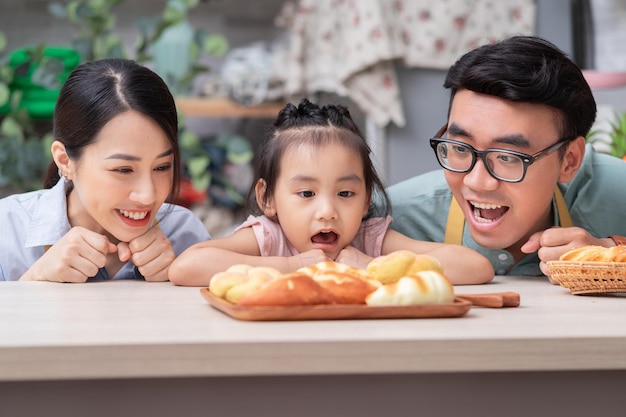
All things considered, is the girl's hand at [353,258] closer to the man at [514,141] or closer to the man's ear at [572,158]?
the man at [514,141]

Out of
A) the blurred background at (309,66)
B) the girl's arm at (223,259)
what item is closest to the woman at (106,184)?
the girl's arm at (223,259)

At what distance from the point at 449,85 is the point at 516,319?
31.3 inches

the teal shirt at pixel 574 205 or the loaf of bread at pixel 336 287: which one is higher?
the loaf of bread at pixel 336 287

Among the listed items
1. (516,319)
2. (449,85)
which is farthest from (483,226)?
(516,319)

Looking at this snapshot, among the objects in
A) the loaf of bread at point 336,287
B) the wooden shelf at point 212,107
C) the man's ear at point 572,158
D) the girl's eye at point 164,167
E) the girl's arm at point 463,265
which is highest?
the wooden shelf at point 212,107

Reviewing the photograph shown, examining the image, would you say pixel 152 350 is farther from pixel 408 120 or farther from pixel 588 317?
pixel 408 120

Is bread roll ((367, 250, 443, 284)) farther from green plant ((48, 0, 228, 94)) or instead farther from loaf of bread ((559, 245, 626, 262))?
green plant ((48, 0, 228, 94))

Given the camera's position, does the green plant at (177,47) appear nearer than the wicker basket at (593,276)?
No

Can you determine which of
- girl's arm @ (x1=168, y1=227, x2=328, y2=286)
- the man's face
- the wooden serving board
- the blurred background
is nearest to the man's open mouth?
the man's face

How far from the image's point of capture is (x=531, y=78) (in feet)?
4.85

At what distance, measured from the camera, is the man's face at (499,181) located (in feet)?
4.85

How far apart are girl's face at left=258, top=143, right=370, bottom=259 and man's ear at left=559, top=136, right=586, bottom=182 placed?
1.26 feet

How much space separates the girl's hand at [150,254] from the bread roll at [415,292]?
0.63 meters

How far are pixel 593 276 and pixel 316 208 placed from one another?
55 cm
